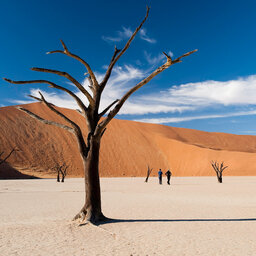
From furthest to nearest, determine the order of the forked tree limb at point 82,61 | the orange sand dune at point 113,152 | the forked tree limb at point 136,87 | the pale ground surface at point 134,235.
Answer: the orange sand dune at point 113,152 < the forked tree limb at point 82,61 < the forked tree limb at point 136,87 < the pale ground surface at point 134,235

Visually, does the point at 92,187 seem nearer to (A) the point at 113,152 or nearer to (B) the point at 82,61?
(B) the point at 82,61

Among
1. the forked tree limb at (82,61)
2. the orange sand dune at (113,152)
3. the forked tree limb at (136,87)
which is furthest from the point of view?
the orange sand dune at (113,152)

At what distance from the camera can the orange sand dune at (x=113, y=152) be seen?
57706mm

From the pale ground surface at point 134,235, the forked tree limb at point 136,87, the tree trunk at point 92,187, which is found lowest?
the pale ground surface at point 134,235

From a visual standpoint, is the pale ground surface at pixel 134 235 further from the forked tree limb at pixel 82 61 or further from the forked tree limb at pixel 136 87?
the forked tree limb at pixel 82 61

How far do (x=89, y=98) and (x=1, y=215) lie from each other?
16.3 feet

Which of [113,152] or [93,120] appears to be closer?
[93,120]

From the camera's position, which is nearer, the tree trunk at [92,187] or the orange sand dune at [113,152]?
the tree trunk at [92,187]

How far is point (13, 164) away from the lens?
5353cm

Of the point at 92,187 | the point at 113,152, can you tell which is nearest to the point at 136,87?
the point at 92,187

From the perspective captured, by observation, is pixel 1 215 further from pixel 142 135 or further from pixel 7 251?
pixel 142 135

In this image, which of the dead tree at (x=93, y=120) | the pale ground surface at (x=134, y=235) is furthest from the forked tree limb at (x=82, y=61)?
the pale ground surface at (x=134, y=235)

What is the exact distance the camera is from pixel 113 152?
231 feet

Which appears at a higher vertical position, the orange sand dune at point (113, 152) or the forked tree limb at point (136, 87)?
the orange sand dune at point (113, 152)
